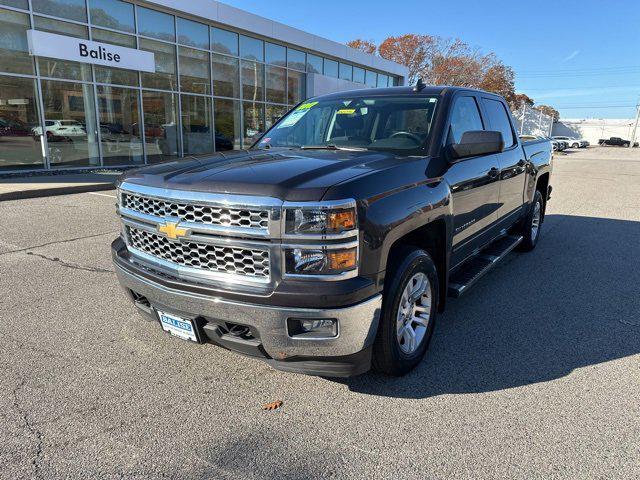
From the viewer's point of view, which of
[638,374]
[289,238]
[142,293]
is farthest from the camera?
[638,374]

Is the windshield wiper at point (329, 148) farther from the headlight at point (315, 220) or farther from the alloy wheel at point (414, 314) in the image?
the headlight at point (315, 220)

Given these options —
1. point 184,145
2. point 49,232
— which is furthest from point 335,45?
point 49,232

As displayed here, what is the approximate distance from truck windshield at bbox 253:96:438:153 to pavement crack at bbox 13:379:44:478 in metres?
2.62

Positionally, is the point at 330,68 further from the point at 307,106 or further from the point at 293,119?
the point at 293,119

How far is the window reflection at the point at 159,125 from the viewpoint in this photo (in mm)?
17016

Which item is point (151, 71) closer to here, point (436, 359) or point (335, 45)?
point (335, 45)

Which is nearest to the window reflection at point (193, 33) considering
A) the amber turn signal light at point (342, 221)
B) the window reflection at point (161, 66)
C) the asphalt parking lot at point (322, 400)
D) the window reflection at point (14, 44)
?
the window reflection at point (161, 66)

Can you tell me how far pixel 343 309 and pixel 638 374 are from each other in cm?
234

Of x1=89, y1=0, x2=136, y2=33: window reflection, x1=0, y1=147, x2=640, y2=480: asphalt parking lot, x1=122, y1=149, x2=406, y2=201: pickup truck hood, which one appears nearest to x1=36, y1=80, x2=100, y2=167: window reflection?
x1=89, y1=0, x2=136, y2=33: window reflection

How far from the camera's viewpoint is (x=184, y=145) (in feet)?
60.8

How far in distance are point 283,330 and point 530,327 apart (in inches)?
99.1

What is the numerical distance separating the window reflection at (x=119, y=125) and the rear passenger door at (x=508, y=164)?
46.0ft

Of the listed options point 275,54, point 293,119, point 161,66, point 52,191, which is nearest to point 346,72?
point 275,54

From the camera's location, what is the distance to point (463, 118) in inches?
162
